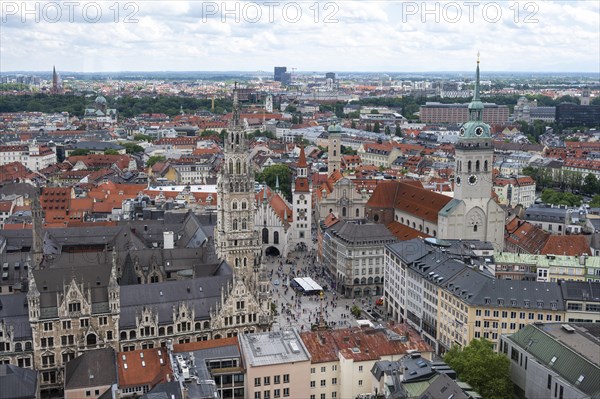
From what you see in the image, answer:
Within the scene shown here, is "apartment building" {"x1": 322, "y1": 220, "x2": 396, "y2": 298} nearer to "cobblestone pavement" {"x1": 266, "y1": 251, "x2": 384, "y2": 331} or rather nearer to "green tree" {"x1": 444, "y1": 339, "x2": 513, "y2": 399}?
"cobblestone pavement" {"x1": 266, "y1": 251, "x2": 384, "y2": 331}

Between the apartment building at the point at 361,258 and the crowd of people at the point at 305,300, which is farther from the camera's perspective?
the apartment building at the point at 361,258

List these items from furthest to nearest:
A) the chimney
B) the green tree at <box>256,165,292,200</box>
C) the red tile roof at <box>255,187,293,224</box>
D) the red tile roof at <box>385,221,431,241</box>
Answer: the green tree at <box>256,165,292,200</box> < the red tile roof at <box>255,187,293,224</box> < the red tile roof at <box>385,221,431,241</box> < the chimney

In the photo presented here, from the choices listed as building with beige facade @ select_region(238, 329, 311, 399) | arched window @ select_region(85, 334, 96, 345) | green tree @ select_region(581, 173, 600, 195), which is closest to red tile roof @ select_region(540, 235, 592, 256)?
building with beige facade @ select_region(238, 329, 311, 399)

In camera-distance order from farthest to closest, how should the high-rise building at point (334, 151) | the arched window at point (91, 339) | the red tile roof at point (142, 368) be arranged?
the high-rise building at point (334, 151), the arched window at point (91, 339), the red tile roof at point (142, 368)

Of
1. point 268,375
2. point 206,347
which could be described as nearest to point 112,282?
point 206,347

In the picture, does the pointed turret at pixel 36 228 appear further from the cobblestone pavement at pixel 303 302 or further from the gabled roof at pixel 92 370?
the cobblestone pavement at pixel 303 302

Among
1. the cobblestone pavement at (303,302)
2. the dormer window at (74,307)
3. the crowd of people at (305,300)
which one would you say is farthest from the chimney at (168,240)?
the dormer window at (74,307)
